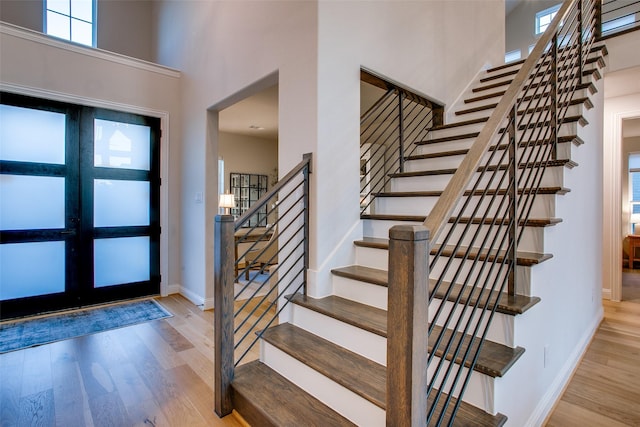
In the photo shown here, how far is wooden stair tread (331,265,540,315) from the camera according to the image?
4.56 feet

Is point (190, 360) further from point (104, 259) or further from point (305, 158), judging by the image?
point (104, 259)

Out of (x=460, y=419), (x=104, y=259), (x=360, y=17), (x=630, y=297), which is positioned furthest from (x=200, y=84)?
(x=630, y=297)

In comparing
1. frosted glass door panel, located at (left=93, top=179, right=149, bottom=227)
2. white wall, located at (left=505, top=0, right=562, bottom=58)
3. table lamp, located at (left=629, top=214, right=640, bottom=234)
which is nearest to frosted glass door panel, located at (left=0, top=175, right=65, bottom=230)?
frosted glass door panel, located at (left=93, top=179, right=149, bottom=227)

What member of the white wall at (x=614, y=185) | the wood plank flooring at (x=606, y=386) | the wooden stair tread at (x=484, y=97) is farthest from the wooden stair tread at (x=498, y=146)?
the white wall at (x=614, y=185)

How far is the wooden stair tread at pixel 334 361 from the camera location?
1.42m

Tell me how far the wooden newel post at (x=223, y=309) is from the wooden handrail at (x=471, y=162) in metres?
1.12

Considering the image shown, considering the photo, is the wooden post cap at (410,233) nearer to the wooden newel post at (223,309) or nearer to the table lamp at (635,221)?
the wooden newel post at (223,309)

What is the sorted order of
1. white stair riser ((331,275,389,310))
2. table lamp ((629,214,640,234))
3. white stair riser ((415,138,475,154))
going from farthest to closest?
table lamp ((629,214,640,234)) → white stair riser ((415,138,475,154)) → white stair riser ((331,275,389,310))

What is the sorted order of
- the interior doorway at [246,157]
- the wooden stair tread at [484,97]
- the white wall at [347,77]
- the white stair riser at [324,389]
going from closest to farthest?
the white stair riser at [324,389], the white wall at [347,77], the wooden stair tread at [484,97], the interior doorway at [246,157]

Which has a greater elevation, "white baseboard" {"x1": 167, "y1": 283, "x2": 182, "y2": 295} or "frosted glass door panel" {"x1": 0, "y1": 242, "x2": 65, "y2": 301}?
"frosted glass door panel" {"x1": 0, "y1": 242, "x2": 65, "y2": 301}

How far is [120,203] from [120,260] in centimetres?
69

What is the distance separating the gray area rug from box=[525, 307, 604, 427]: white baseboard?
320 cm

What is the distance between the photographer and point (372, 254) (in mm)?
2289

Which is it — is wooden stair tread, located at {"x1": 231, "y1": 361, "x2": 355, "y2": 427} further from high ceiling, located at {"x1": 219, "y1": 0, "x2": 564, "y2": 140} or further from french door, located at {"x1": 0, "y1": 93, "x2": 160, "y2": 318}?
high ceiling, located at {"x1": 219, "y1": 0, "x2": 564, "y2": 140}
